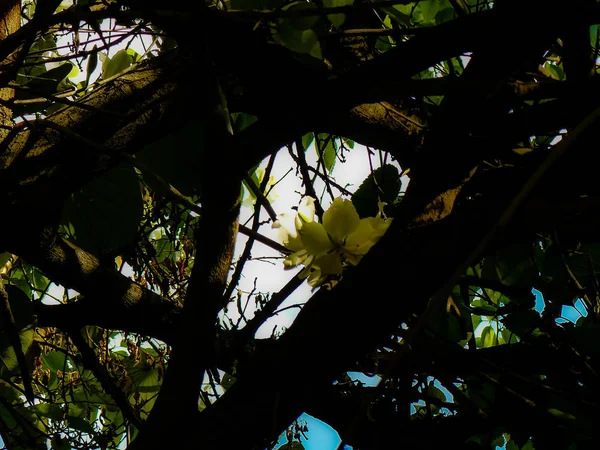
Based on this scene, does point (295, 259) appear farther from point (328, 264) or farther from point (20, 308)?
point (20, 308)

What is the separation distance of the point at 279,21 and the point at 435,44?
Answer: 0.63 feet

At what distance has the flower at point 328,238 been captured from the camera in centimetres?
75

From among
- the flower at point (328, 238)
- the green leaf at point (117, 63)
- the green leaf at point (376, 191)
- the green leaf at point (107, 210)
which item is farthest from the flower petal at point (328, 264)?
the green leaf at point (117, 63)

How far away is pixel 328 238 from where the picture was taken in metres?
0.76

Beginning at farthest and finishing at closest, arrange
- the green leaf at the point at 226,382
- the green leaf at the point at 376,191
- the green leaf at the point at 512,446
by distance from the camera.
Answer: the green leaf at the point at 226,382 < the green leaf at the point at 512,446 < the green leaf at the point at 376,191

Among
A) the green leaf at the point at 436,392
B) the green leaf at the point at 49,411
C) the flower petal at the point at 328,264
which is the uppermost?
the green leaf at the point at 49,411

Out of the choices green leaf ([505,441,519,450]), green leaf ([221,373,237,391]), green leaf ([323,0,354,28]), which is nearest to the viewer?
green leaf ([323,0,354,28])

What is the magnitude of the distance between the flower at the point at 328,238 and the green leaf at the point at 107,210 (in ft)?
1.40

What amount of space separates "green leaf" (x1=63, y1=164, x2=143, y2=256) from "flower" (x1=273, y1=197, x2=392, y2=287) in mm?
427

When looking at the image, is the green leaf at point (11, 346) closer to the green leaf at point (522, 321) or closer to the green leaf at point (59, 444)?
the green leaf at point (59, 444)

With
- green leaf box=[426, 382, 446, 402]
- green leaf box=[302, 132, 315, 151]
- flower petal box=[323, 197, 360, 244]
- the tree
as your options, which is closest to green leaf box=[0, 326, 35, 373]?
the tree

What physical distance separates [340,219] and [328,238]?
0.09 ft

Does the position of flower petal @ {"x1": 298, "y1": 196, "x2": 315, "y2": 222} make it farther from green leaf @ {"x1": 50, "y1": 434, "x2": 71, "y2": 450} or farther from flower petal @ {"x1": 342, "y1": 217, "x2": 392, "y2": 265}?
green leaf @ {"x1": 50, "y1": 434, "x2": 71, "y2": 450}

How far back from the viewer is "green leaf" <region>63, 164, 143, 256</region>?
3.61 feet
